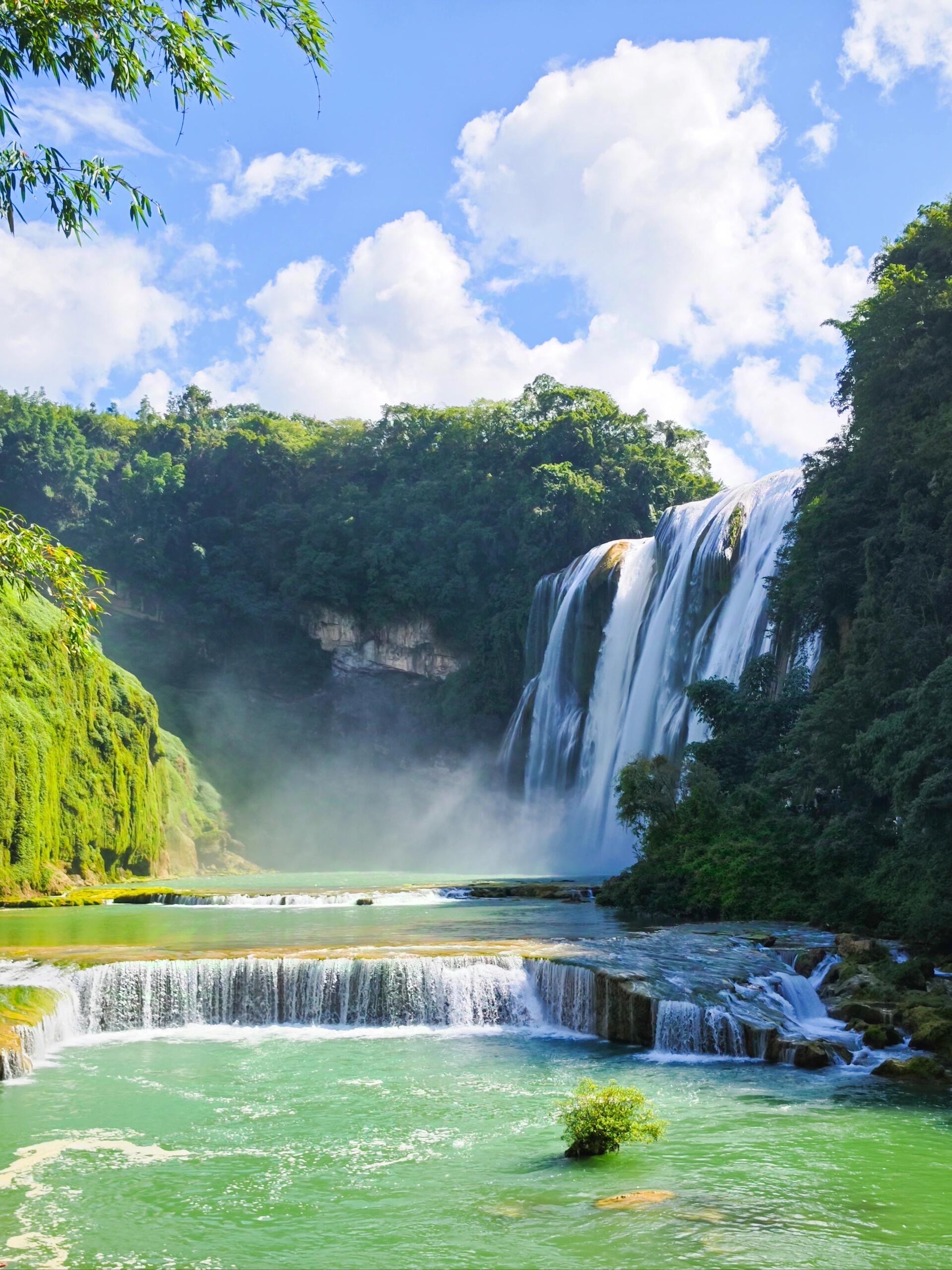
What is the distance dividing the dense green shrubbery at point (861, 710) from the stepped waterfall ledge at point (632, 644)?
3756mm

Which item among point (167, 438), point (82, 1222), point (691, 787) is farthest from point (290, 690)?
point (82, 1222)

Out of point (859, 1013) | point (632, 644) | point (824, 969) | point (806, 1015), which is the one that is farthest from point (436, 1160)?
point (632, 644)

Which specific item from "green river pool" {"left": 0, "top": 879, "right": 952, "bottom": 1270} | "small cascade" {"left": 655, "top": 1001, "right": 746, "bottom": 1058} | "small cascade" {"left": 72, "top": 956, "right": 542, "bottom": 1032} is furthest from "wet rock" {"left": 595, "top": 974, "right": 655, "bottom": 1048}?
"small cascade" {"left": 72, "top": 956, "right": 542, "bottom": 1032}

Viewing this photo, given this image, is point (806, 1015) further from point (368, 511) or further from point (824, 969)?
point (368, 511)

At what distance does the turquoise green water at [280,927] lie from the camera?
1888 centimetres

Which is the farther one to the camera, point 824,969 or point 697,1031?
point 824,969

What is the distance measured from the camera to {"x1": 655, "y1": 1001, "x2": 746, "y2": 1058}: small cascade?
14445 millimetres

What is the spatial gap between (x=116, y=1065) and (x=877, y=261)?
28122 mm

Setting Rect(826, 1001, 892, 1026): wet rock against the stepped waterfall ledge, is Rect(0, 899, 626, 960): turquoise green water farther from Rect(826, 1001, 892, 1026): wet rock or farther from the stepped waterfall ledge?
the stepped waterfall ledge

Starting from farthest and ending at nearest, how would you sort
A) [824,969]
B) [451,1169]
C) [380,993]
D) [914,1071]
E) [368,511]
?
[368,511]
[824,969]
[380,993]
[914,1071]
[451,1169]

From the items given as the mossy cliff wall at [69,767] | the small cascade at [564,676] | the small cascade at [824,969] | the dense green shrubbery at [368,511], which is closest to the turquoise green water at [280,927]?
the mossy cliff wall at [69,767]

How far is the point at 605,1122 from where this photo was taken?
9.83m

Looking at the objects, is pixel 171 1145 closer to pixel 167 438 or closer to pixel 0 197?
pixel 0 197

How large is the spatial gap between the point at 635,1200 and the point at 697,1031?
20.0 feet
